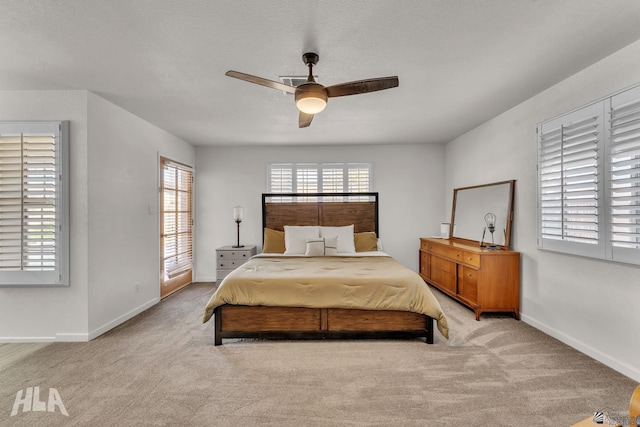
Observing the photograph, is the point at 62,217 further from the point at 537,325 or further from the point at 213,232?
the point at 537,325

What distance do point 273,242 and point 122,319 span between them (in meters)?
2.28

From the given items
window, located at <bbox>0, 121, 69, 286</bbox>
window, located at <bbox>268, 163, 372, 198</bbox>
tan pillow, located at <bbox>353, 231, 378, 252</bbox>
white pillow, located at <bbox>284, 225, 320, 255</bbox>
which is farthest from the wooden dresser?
window, located at <bbox>0, 121, 69, 286</bbox>

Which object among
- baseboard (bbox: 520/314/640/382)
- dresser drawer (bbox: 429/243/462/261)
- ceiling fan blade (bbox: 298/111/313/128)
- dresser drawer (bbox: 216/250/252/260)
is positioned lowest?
baseboard (bbox: 520/314/640/382)

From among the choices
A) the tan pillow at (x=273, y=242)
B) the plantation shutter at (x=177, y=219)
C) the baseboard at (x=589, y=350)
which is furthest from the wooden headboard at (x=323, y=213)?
the baseboard at (x=589, y=350)

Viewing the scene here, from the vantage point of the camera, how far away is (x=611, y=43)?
→ 229cm

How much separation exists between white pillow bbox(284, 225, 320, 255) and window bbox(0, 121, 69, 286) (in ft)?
8.79

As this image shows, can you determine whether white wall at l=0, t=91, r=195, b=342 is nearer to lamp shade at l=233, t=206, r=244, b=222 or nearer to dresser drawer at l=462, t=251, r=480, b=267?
lamp shade at l=233, t=206, r=244, b=222

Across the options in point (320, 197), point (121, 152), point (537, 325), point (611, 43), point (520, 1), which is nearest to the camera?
point (520, 1)

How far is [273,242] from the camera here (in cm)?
499

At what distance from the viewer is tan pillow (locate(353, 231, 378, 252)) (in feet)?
16.3

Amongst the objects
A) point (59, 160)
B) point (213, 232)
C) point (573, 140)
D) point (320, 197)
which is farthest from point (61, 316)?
point (573, 140)

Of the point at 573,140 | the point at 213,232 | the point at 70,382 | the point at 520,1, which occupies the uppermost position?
the point at 520,1

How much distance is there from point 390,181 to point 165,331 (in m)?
4.30

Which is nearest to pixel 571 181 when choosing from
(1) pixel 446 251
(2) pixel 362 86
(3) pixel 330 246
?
(1) pixel 446 251
